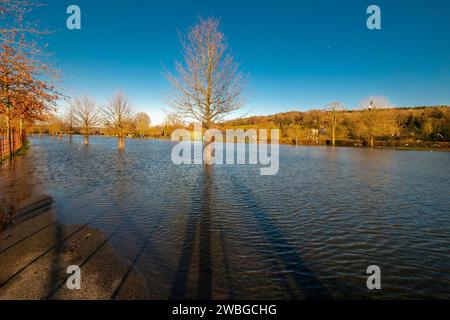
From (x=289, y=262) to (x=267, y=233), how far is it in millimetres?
1547

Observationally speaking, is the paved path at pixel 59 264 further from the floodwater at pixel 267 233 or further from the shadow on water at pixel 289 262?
the shadow on water at pixel 289 262

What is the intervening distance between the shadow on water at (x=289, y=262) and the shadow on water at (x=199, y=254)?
50.7 inches

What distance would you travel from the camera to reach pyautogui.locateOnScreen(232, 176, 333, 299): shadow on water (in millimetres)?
4082

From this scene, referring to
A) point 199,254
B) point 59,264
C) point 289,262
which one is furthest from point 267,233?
point 59,264

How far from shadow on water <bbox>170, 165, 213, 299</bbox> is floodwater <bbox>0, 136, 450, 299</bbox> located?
0.02m

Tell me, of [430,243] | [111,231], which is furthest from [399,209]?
[111,231]

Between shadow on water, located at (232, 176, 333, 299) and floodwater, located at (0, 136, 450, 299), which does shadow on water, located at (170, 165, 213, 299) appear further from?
shadow on water, located at (232, 176, 333, 299)

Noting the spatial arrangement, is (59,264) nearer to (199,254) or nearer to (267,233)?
(199,254)

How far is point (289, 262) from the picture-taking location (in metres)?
5.04

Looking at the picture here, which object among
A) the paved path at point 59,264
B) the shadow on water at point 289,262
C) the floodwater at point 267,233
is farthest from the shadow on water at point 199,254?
the shadow on water at point 289,262

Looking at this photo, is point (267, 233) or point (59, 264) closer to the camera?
point (59, 264)

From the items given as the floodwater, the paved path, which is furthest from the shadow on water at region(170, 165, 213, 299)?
the paved path
